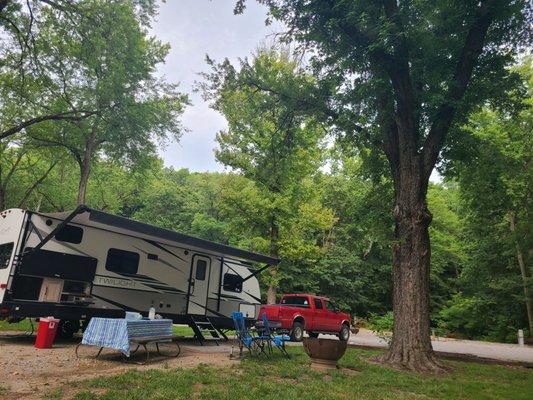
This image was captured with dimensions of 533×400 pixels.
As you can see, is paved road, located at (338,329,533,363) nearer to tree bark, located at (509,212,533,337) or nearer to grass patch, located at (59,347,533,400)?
grass patch, located at (59,347,533,400)

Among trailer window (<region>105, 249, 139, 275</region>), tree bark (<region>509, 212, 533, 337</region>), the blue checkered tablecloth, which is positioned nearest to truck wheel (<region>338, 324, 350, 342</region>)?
trailer window (<region>105, 249, 139, 275</region>)

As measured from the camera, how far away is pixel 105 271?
10734mm

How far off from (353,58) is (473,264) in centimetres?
2264

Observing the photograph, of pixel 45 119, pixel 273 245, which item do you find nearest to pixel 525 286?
pixel 273 245

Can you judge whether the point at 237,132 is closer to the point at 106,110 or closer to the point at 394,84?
the point at 106,110

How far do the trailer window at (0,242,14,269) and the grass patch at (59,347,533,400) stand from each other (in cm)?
497

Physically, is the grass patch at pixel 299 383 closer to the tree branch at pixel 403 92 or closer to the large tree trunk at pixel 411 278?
the large tree trunk at pixel 411 278

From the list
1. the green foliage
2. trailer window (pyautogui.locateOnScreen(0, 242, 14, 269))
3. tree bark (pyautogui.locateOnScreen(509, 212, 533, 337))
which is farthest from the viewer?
tree bark (pyautogui.locateOnScreen(509, 212, 533, 337))

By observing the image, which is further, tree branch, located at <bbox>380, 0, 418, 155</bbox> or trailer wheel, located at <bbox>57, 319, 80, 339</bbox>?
trailer wheel, located at <bbox>57, 319, 80, 339</bbox>

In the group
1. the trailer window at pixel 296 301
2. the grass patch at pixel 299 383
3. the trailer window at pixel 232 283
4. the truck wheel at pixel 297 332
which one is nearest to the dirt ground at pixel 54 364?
the grass patch at pixel 299 383

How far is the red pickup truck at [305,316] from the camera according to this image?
14.6m

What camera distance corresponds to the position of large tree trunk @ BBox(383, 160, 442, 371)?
9.59m

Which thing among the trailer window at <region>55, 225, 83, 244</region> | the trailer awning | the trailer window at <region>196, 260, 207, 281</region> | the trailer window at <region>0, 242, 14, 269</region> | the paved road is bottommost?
the paved road

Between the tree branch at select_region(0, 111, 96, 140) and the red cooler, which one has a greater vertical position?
the tree branch at select_region(0, 111, 96, 140)
